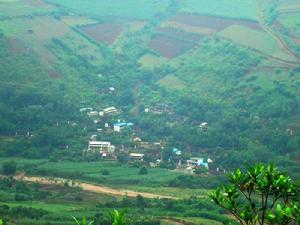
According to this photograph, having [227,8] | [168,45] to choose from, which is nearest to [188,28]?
[168,45]

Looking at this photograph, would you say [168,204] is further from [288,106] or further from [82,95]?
[82,95]

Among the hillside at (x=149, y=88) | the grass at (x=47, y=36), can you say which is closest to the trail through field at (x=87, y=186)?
the hillside at (x=149, y=88)

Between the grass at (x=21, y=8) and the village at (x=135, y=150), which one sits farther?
the grass at (x=21, y=8)

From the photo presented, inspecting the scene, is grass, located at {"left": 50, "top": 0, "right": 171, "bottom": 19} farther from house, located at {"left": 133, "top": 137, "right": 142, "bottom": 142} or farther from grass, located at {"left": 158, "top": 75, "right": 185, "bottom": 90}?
house, located at {"left": 133, "top": 137, "right": 142, "bottom": 142}

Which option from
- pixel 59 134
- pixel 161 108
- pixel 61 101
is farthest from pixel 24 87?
pixel 161 108

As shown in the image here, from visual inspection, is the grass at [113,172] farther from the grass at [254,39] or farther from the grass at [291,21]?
the grass at [291,21]

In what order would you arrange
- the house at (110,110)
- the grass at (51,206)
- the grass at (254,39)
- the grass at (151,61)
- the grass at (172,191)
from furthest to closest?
the grass at (151,61) → the grass at (254,39) → the house at (110,110) → the grass at (172,191) → the grass at (51,206)

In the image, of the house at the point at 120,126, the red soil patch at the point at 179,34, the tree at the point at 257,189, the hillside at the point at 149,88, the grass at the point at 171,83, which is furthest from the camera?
the red soil patch at the point at 179,34
